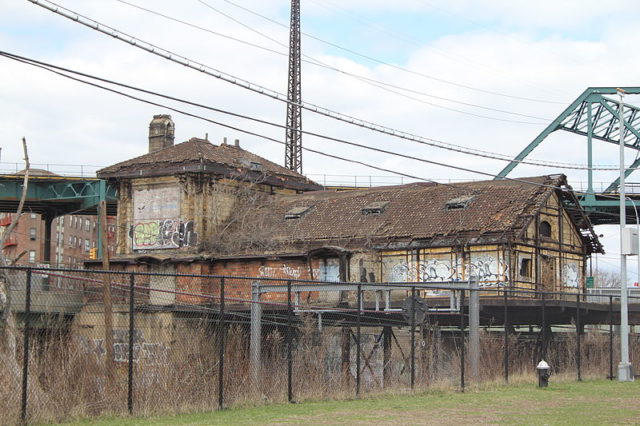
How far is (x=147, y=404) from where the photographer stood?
Result: 1712cm

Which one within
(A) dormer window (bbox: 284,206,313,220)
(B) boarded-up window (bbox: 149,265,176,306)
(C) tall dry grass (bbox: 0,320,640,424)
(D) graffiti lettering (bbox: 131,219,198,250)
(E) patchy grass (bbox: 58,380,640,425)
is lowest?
(E) patchy grass (bbox: 58,380,640,425)

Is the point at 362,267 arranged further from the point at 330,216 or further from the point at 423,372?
the point at 423,372

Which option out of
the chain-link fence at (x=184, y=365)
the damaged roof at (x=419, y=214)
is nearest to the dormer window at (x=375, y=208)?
the damaged roof at (x=419, y=214)

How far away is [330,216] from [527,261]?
10083 mm

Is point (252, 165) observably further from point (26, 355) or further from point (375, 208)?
point (26, 355)

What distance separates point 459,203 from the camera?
143 feet

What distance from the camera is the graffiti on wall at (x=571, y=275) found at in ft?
152

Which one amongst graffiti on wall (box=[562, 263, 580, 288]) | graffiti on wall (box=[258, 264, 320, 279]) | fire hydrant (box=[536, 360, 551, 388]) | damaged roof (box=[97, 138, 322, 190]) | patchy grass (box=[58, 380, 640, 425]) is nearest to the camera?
Result: patchy grass (box=[58, 380, 640, 425])

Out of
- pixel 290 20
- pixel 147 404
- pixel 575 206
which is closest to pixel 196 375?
pixel 147 404

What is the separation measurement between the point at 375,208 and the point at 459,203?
4.53 metres

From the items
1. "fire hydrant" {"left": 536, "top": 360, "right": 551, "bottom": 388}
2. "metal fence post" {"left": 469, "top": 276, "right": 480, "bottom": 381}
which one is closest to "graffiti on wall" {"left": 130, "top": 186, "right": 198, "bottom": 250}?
"metal fence post" {"left": 469, "top": 276, "right": 480, "bottom": 381}

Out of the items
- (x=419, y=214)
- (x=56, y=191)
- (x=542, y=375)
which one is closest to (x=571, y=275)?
(x=419, y=214)

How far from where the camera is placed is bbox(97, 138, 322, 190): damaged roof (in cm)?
4812

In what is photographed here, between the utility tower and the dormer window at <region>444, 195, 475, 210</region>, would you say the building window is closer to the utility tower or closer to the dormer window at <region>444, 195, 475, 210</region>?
the dormer window at <region>444, 195, 475, 210</region>
